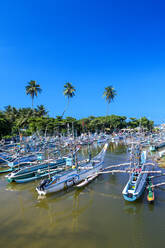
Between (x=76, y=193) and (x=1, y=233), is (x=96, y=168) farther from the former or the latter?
(x=1, y=233)

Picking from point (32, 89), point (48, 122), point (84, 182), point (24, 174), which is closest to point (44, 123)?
point (48, 122)

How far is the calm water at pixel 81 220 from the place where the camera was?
988 centimetres

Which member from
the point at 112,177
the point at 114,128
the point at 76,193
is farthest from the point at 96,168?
the point at 114,128

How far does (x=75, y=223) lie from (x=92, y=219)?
1477 mm

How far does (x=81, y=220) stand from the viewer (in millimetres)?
12125

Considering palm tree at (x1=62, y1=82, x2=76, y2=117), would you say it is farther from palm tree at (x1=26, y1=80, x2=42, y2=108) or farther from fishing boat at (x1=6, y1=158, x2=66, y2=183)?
fishing boat at (x1=6, y1=158, x2=66, y2=183)

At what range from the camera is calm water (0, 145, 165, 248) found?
9.88 m

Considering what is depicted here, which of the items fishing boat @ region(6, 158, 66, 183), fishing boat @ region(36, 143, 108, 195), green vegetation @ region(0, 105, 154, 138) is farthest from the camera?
green vegetation @ region(0, 105, 154, 138)

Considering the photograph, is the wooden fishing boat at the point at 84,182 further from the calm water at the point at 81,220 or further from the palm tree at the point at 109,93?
the palm tree at the point at 109,93

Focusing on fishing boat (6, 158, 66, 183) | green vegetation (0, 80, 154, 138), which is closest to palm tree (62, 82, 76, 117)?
green vegetation (0, 80, 154, 138)

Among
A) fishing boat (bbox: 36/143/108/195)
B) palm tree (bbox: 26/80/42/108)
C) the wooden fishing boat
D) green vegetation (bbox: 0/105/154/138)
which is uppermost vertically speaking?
palm tree (bbox: 26/80/42/108)

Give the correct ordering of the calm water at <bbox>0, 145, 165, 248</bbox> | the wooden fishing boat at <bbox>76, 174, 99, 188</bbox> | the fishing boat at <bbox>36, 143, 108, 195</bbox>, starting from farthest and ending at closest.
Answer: the wooden fishing boat at <bbox>76, 174, 99, 188</bbox> < the fishing boat at <bbox>36, 143, 108, 195</bbox> < the calm water at <bbox>0, 145, 165, 248</bbox>

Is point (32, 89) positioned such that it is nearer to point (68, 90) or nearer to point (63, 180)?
point (68, 90)

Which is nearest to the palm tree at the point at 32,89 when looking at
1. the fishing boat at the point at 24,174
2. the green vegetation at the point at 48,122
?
the green vegetation at the point at 48,122
